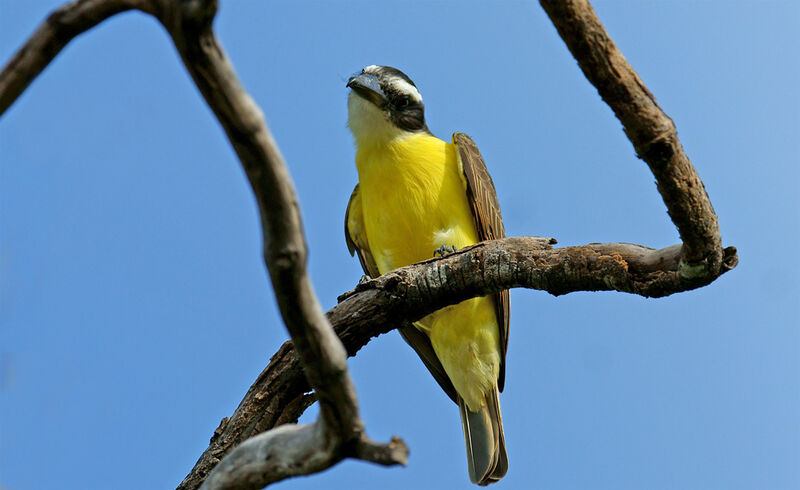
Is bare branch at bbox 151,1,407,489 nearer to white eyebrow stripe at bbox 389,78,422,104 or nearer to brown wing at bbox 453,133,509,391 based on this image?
brown wing at bbox 453,133,509,391

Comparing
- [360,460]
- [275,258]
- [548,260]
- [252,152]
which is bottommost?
[360,460]

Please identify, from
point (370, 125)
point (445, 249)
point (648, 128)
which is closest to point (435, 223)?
point (445, 249)

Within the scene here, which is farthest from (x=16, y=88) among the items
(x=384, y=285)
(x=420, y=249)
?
(x=420, y=249)

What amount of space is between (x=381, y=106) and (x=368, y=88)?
0.19 m

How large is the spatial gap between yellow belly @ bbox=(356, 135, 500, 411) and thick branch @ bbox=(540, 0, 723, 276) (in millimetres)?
2290

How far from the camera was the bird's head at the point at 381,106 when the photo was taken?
629cm

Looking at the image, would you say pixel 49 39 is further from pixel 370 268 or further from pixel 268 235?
pixel 370 268

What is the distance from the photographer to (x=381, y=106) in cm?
637

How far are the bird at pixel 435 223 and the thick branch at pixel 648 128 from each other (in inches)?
87.8

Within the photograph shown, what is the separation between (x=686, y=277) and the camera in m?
3.79

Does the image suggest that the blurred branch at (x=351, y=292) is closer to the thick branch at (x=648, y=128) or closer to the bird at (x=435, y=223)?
the thick branch at (x=648, y=128)

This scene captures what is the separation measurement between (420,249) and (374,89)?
1.45m

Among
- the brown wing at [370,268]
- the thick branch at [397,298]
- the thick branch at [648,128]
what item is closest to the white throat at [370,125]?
the brown wing at [370,268]

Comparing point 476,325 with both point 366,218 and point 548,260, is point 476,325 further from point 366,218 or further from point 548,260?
point 548,260
